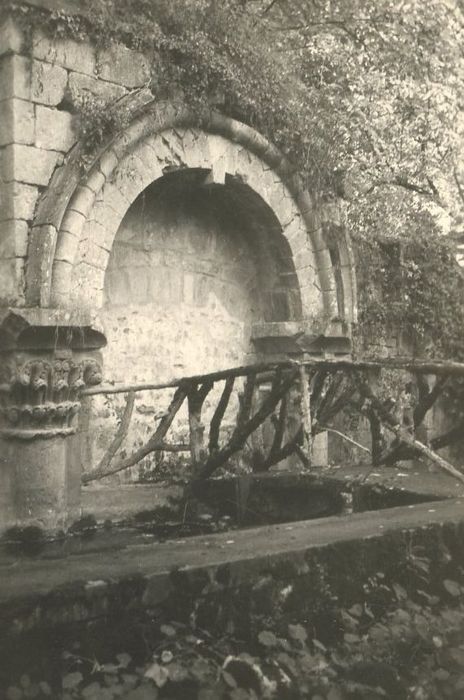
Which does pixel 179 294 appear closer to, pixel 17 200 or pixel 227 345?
pixel 227 345

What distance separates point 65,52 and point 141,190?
1.04m

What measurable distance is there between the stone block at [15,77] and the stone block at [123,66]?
554 millimetres

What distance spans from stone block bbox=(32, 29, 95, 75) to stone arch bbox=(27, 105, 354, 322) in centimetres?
49

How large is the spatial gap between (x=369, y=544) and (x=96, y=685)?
1.25m

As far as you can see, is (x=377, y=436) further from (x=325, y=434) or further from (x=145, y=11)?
(x=145, y=11)

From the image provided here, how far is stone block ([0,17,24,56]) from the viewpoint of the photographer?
15.3 feet

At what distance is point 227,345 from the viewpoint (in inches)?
280

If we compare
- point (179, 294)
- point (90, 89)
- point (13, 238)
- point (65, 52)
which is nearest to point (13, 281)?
point (13, 238)

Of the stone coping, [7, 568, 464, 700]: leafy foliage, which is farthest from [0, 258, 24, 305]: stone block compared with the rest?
[7, 568, 464, 700]: leafy foliage

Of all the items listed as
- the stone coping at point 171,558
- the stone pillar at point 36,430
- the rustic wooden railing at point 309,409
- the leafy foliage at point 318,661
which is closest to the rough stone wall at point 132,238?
the stone pillar at point 36,430

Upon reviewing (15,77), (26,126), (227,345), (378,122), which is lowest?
(227,345)

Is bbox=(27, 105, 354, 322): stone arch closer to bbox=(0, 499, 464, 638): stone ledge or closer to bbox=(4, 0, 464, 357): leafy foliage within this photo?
bbox=(4, 0, 464, 357): leafy foliage

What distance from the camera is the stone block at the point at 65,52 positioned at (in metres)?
4.77

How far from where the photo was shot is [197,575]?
2.59 metres
